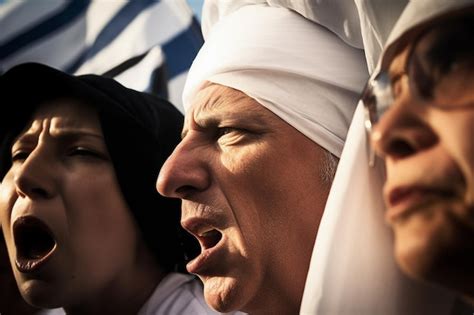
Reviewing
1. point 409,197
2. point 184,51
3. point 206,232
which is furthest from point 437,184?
point 184,51

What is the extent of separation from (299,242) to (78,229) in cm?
95

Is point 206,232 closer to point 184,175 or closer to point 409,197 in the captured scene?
point 184,175

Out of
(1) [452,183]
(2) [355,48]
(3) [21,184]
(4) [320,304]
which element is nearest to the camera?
(1) [452,183]

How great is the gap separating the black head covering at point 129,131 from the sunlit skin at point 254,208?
0.70m

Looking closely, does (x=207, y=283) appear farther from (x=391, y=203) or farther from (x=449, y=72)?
(x=449, y=72)

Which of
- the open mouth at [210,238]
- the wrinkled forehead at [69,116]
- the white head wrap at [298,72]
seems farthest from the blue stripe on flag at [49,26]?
the open mouth at [210,238]

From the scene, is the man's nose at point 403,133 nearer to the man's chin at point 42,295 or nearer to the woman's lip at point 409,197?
the woman's lip at point 409,197

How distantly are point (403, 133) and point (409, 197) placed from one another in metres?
0.11

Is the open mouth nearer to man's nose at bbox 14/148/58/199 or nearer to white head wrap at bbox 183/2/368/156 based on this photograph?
white head wrap at bbox 183/2/368/156

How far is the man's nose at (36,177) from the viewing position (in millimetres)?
2766

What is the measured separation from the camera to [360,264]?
1.75 meters

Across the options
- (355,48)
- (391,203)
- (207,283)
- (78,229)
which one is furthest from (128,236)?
(391,203)

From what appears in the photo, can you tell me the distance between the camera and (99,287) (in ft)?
9.25

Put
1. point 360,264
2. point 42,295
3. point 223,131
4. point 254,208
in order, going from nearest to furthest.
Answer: point 360,264
point 254,208
point 223,131
point 42,295
